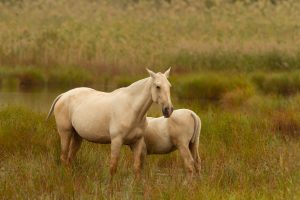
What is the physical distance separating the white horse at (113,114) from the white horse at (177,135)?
24.9 inches

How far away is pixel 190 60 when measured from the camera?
2173 centimetres

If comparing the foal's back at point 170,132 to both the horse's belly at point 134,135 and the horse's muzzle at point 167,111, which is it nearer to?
the horse's belly at point 134,135

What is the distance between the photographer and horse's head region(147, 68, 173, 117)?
25.7 ft

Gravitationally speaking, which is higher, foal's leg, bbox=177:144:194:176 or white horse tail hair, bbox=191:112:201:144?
white horse tail hair, bbox=191:112:201:144

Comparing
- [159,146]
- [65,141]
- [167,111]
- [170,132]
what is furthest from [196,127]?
[65,141]

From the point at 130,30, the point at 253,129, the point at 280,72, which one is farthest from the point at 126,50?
the point at 253,129

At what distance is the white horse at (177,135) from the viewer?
29.6ft

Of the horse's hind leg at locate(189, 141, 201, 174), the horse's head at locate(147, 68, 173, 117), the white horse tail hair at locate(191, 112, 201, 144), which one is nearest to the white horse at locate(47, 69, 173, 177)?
the horse's head at locate(147, 68, 173, 117)

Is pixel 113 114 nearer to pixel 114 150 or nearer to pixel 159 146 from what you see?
pixel 114 150

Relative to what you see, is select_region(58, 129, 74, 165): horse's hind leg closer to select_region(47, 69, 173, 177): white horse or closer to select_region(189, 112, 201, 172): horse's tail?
select_region(47, 69, 173, 177): white horse

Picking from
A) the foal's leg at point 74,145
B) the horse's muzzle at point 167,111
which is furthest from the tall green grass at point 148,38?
the horse's muzzle at point 167,111

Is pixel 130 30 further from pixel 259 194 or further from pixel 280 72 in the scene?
pixel 259 194

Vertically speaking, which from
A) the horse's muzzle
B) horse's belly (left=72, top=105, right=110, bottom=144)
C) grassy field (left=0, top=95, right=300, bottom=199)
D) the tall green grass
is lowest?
the tall green grass

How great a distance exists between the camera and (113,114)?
8.47 meters
